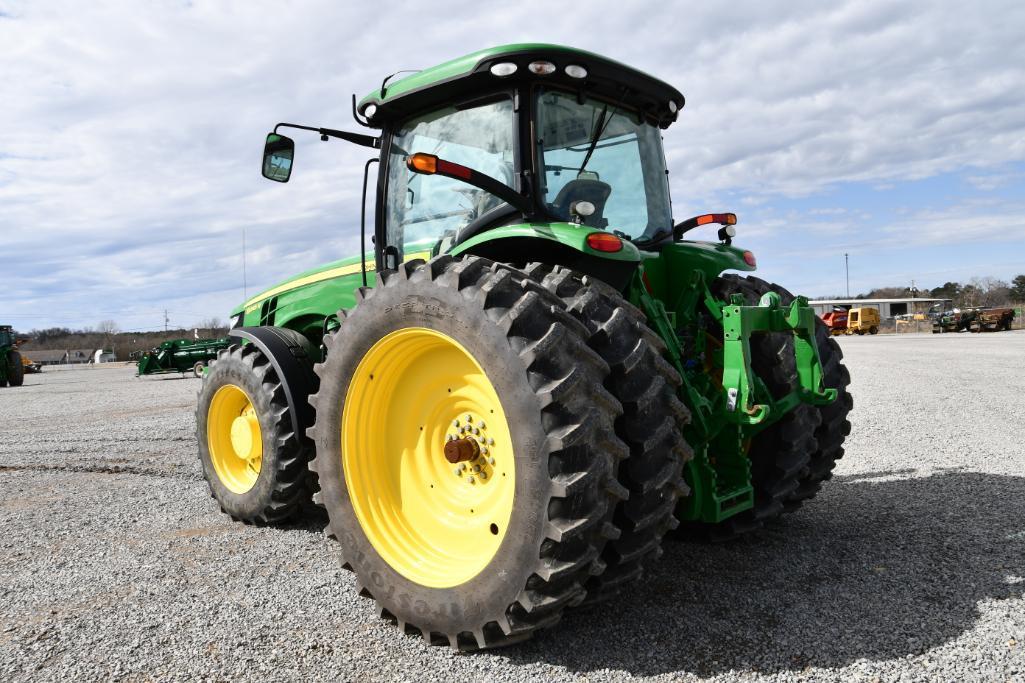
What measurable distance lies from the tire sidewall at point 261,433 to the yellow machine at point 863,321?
50.3 metres

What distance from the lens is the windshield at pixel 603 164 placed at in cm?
340

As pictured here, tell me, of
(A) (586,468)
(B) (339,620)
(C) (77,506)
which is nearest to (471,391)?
(A) (586,468)

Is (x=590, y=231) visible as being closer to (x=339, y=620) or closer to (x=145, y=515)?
(x=339, y=620)

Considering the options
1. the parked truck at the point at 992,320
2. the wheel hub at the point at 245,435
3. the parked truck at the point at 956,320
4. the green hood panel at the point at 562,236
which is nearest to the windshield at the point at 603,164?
the green hood panel at the point at 562,236

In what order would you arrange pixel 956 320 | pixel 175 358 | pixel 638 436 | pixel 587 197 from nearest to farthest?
pixel 638 436 < pixel 587 197 < pixel 175 358 < pixel 956 320

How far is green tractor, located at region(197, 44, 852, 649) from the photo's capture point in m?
2.51

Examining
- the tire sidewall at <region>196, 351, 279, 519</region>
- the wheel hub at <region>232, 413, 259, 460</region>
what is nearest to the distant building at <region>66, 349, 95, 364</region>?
the tire sidewall at <region>196, 351, 279, 519</region>

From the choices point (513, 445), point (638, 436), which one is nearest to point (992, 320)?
point (638, 436)

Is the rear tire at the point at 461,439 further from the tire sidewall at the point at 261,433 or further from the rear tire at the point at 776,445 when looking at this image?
the rear tire at the point at 776,445

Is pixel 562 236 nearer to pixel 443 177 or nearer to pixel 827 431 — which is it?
pixel 443 177

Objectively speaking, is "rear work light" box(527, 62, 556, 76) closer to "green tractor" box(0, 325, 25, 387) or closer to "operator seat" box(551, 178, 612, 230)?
"operator seat" box(551, 178, 612, 230)

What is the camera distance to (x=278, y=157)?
446 centimetres

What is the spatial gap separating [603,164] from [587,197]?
0.26 meters

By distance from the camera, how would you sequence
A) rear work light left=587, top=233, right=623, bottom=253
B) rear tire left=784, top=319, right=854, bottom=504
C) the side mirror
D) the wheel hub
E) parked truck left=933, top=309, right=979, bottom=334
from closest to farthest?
rear work light left=587, top=233, right=623, bottom=253 → rear tire left=784, top=319, right=854, bottom=504 → the side mirror → the wheel hub → parked truck left=933, top=309, right=979, bottom=334
